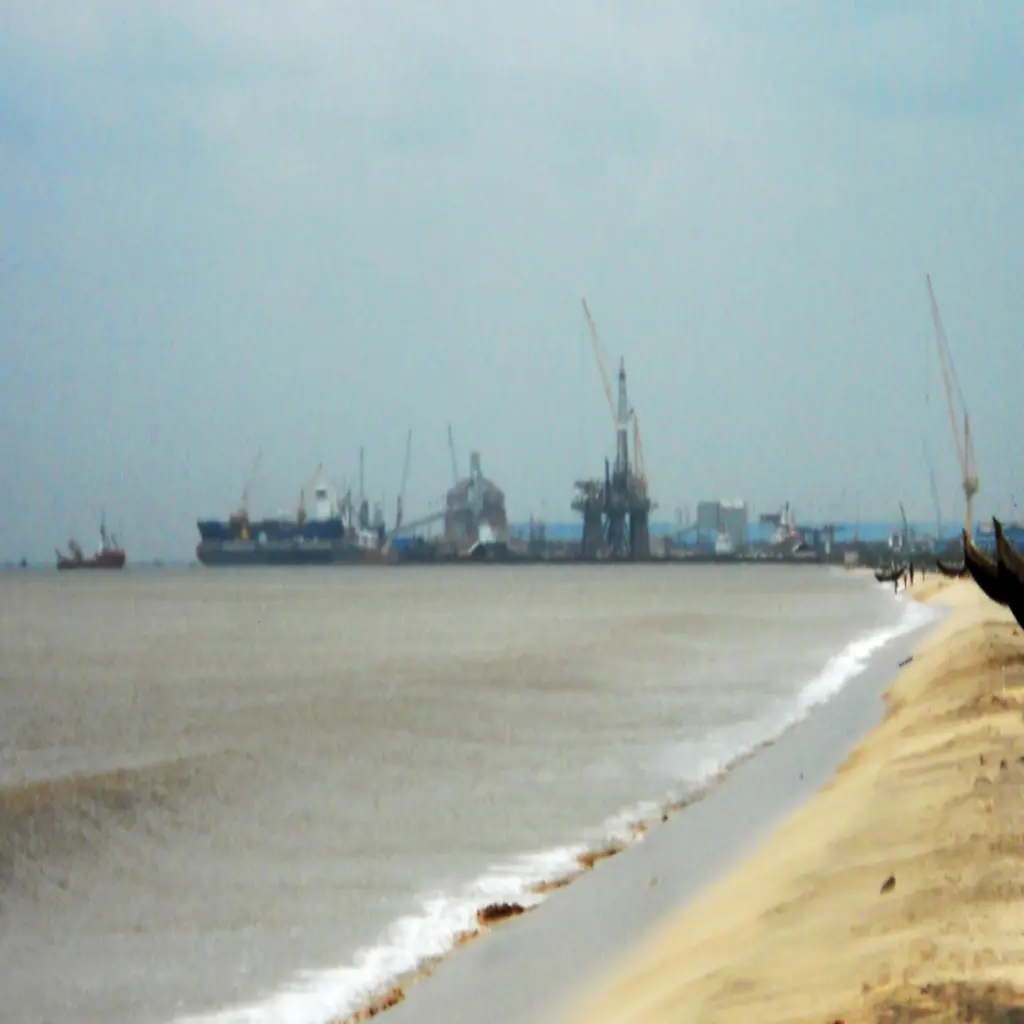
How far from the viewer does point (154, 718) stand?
2780 cm

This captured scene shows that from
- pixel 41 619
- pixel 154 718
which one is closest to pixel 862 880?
pixel 154 718

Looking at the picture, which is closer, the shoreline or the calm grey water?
the shoreline

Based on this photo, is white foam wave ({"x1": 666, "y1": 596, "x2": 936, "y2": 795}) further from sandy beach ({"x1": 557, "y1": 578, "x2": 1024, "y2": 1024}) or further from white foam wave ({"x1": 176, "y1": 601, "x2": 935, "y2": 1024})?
sandy beach ({"x1": 557, "y1": 578, "x2": 1024, "y2": 1024})

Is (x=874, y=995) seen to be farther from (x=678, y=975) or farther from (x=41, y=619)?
(x=41, y=619)

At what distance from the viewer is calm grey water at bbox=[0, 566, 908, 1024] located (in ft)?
30.7

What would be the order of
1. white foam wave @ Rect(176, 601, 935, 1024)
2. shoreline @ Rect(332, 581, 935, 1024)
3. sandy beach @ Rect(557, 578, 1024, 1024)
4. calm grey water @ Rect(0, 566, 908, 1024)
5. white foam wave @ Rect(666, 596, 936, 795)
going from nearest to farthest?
sandy beach @ Rect(557, 578, 1024, 1024) < shoreline @ Rect(332, 581, 935, 1024) < white foam wave @ Rect(176, 601, 935, 1024) < calm grey water @ Rect(0, 566, 908, 1024) < white foam wave @ Rect(666, 596, 936, 795)

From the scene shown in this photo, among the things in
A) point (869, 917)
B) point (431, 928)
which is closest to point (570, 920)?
point (431, 928)

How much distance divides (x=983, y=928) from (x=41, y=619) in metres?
80.8

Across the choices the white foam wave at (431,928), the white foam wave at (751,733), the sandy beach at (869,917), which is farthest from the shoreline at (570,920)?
the white foam wave at (751,733)

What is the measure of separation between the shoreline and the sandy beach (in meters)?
0.29

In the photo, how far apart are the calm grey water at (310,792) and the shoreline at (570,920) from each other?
10.1 inches

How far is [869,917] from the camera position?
7.47 metres

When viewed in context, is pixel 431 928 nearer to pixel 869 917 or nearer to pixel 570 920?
pixel 570 920

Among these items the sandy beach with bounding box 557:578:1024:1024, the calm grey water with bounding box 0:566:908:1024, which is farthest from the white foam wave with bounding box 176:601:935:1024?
the sandy beach with bounding box 557:578:1024:1024
